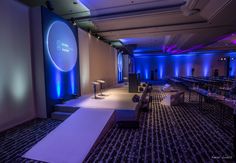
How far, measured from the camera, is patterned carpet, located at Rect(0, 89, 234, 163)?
8.21 ft

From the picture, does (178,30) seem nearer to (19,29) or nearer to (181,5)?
(181,5)

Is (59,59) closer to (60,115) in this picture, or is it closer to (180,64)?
(60,115)

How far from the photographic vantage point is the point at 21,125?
3967 millimetres

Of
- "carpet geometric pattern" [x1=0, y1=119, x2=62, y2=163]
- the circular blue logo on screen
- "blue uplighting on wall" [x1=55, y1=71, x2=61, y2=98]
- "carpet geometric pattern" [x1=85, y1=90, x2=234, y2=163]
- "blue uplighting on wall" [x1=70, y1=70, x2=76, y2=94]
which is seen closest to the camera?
"carpet geometric pattern" [x1=85, y1=90, x2=234, y2=163]

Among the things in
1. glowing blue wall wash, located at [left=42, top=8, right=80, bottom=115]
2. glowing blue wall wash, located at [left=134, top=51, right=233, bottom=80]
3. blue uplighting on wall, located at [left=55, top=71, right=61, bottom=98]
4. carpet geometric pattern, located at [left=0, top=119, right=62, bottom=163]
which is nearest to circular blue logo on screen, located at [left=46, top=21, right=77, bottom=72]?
glowing blue wall wash, located at [left=42, top=8, right=80, bottom=115]

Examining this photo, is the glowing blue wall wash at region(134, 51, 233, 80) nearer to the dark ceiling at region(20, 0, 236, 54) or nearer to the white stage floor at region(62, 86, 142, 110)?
the dark ceiling at region(20, 0, 236, 54)

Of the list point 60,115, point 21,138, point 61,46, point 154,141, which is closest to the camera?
point 154,141

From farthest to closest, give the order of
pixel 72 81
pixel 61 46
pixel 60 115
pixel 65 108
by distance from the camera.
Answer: pixel 72 81 → pixel 61 46 → pixel 65 108 → pixel 60 115

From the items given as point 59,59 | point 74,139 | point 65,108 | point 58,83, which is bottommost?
point 74,139

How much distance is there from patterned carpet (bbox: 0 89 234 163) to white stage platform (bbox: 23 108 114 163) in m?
0.17

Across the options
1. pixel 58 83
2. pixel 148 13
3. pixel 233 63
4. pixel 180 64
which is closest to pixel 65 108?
pixel 58 83

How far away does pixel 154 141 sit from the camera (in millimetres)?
3035

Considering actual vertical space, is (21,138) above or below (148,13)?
below

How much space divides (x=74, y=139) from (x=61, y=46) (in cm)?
349
